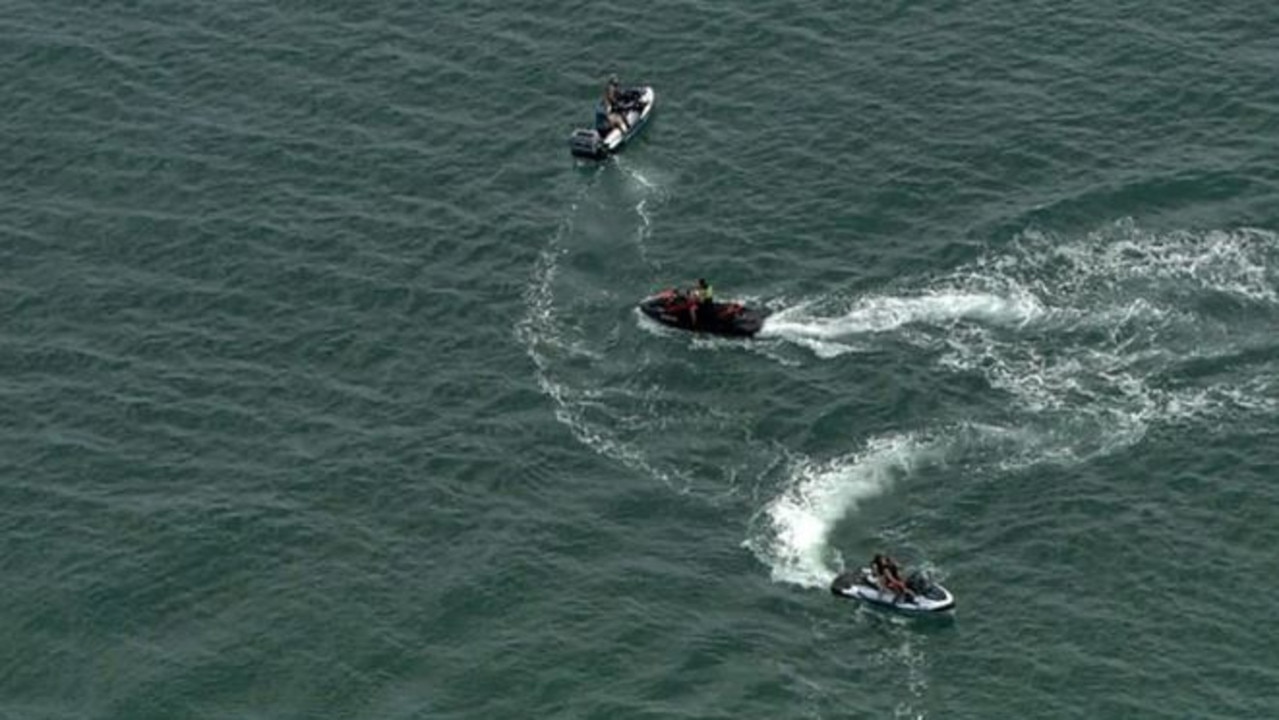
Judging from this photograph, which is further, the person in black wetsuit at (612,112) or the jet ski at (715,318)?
the person in black wetsuit at (612,112)

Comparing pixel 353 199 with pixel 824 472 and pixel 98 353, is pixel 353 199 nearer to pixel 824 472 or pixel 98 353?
pixel 98 353

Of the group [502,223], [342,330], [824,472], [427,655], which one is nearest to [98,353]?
[342,330]

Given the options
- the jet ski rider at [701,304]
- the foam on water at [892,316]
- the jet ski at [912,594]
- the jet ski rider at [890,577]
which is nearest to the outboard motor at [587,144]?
the jet ski rider at [701,304]

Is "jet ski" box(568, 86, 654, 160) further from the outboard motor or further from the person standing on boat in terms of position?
the person standing on boat

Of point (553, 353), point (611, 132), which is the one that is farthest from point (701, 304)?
point (611, 132)

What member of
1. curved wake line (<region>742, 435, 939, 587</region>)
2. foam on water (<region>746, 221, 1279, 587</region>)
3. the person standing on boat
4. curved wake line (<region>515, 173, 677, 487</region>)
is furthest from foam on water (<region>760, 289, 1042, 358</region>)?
the person standing on boat

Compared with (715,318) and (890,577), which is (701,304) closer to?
(715,318)

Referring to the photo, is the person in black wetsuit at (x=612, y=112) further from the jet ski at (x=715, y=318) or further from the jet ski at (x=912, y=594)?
the jet ski at (x=912, y=594)
